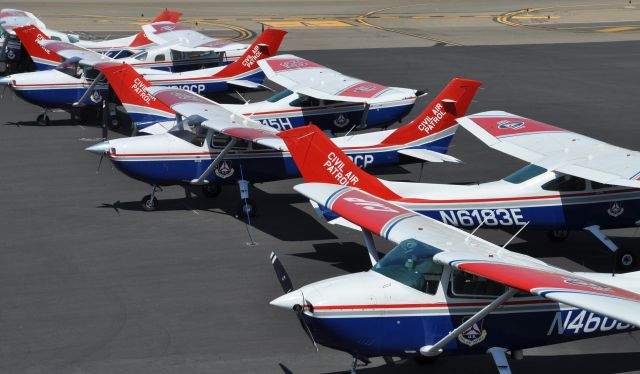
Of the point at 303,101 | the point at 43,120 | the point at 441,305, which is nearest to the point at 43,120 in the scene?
the point at 43,120

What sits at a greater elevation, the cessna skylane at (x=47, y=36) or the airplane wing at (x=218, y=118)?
the airplane wing at (x=218, y=118)

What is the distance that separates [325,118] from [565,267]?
10.6 metres

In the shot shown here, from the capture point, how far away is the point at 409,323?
13805mm

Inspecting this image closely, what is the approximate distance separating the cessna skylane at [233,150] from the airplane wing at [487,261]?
6367 mm

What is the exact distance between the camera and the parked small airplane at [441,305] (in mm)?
13438

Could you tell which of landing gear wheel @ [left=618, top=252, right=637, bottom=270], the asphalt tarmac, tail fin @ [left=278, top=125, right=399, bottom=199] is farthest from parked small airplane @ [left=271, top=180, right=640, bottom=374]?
landing gear wheel @ [left=618, top=252, right=637, bottom=270]

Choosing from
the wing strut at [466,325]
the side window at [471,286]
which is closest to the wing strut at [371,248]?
the side window at [471,286]

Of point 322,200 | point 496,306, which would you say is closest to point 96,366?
point 322,200

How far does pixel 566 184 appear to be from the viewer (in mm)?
19547

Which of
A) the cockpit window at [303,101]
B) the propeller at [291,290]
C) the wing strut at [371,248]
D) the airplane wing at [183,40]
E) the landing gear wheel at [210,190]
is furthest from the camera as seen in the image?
the airplane wing at [183,40]

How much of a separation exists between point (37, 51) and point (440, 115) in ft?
60.3

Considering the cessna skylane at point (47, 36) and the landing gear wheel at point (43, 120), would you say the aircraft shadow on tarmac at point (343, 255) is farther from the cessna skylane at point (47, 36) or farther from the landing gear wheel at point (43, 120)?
the cessna skylane at point (47, 36)

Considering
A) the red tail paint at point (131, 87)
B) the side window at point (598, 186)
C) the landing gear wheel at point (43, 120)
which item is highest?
the side window at point (598, 186)

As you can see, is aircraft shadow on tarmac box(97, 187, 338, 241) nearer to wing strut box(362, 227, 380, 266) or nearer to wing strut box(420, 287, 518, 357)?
wing strut box(362, 227, 380, 266)
